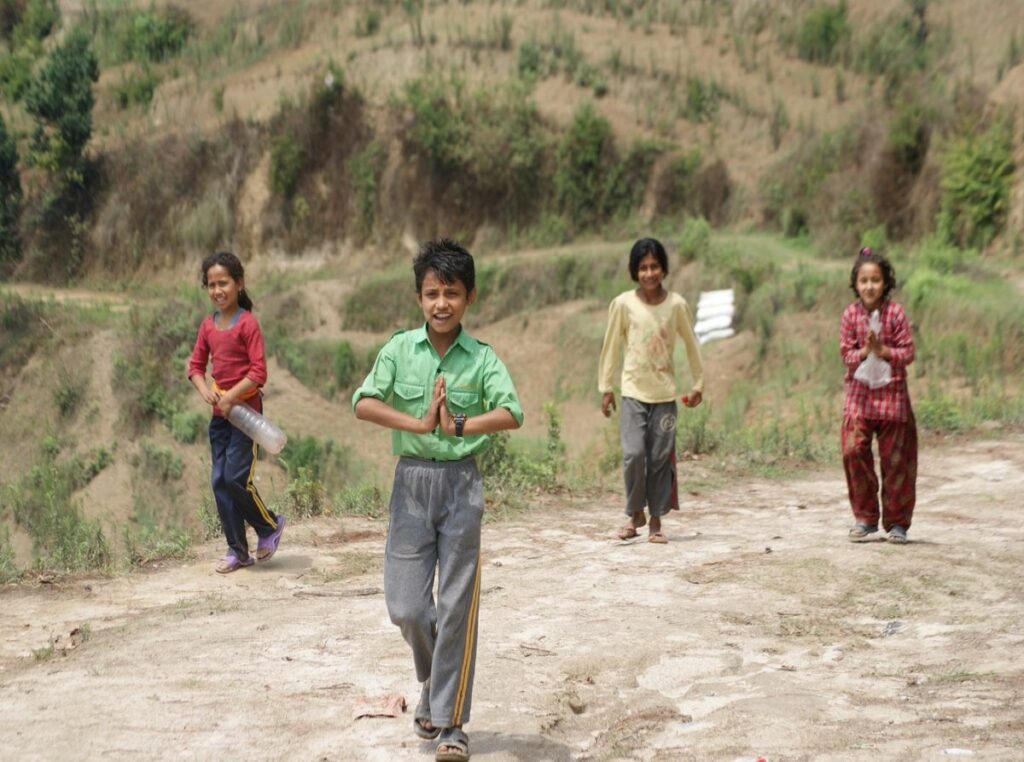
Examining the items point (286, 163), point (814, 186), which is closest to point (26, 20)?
point (286, 163)

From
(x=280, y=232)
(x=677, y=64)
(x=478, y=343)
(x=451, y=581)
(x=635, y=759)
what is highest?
(x=677, y=64)

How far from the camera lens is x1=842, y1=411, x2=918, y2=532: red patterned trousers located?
308 inches

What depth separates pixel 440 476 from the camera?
177 inches

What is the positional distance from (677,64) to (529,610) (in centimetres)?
2528

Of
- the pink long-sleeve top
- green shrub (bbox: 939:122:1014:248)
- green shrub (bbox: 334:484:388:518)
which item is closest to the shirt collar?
the pink long-sleeve top

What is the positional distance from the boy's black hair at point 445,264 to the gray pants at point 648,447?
12.3 feet

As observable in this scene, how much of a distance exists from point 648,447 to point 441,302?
4028 millimetres

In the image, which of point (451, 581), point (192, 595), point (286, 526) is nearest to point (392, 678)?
point (451, 581)

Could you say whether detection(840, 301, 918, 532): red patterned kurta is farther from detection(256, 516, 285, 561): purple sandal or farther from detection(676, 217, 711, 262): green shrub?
detection(676, 217, 711, 262): green shrub

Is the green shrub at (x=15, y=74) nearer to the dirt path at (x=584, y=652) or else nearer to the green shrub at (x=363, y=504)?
the green shrub at (x=363, y=504)

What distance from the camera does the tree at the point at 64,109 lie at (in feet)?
102

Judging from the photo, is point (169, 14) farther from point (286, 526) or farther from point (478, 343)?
point (478, 343)

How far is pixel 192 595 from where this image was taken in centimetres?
Answer: 720

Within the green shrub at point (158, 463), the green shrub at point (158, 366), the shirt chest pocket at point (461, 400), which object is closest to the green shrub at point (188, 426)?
the green shrub at point (158, 366)
